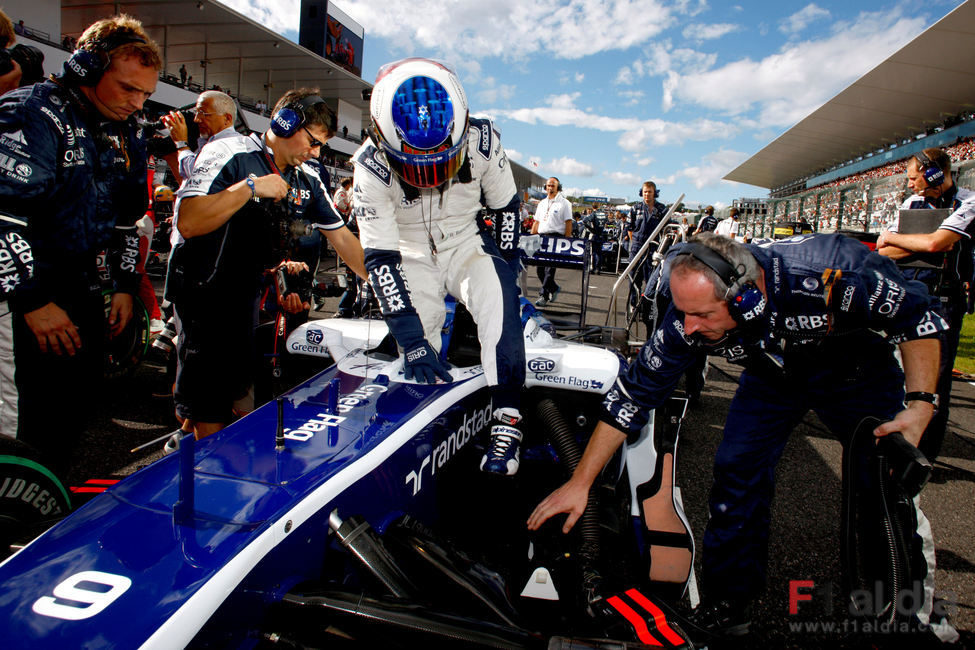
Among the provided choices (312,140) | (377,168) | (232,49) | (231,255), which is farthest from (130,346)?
(232,49)

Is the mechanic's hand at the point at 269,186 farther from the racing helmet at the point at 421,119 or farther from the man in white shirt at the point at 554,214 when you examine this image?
the man in white shirt at the point at 554,214

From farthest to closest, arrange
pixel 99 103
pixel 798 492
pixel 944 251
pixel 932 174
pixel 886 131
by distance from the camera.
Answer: pixel 886 131 < pixel 932 174 < pixel 944 251 < pixel 798 492 < pixel 99 103

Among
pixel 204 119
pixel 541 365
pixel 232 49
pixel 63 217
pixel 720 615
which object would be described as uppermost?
pixel 232 49

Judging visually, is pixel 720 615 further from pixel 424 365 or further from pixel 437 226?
pixel 437 226

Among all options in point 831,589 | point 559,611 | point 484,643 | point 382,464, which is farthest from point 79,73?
point 831,589

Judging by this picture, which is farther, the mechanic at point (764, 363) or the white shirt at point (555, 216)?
Answer: the white shirt at point (555, 216)

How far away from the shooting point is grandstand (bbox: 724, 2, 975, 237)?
15.1 m

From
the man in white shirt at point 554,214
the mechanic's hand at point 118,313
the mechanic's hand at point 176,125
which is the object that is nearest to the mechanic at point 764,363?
the mechanic's hand at point 118,313

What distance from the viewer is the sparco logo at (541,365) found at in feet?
8.36

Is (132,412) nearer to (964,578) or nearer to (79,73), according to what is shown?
(79,73)

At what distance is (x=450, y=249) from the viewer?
2.50m

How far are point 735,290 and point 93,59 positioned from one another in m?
2.26

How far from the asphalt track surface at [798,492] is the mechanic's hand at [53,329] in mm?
1277

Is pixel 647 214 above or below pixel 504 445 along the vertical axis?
above
